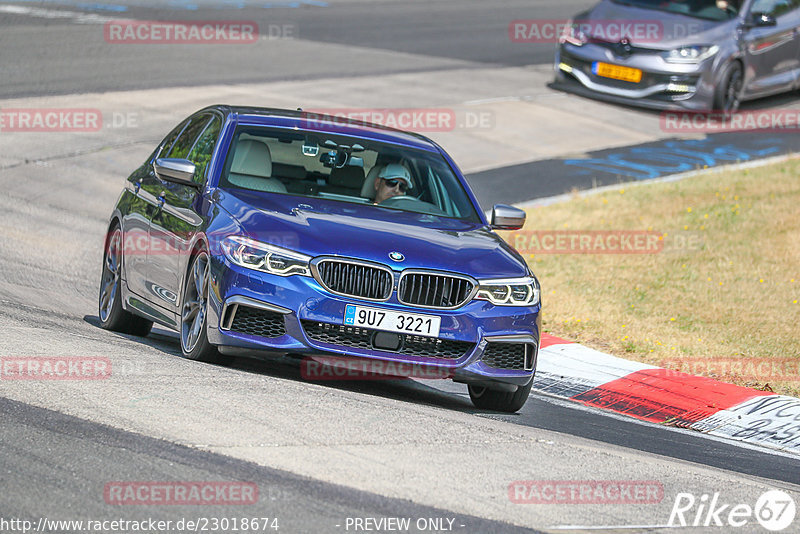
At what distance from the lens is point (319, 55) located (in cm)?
2434

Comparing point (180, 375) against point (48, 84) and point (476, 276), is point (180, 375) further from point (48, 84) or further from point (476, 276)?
point (48, 84)

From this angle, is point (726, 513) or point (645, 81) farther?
point (645, 81)

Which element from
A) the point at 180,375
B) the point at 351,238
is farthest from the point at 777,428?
the point at 180,375

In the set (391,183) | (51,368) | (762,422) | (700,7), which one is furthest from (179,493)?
(700,7)

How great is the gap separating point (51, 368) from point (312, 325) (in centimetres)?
146

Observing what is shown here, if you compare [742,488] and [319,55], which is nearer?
[742,488]

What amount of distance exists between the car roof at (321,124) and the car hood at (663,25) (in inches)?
494

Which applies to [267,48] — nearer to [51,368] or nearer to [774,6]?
[774,6]

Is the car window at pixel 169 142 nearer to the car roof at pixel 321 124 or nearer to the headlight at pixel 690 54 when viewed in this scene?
the car roof at pixel 321 124

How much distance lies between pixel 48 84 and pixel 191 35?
5.57 metres

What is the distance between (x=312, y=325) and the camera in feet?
25.5

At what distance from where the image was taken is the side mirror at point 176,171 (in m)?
8.71

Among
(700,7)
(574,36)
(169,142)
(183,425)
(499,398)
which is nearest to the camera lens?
(183,425)

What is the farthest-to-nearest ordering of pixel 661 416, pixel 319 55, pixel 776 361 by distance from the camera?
pixel 319 55, pixel 776 361, pixel 661 416
